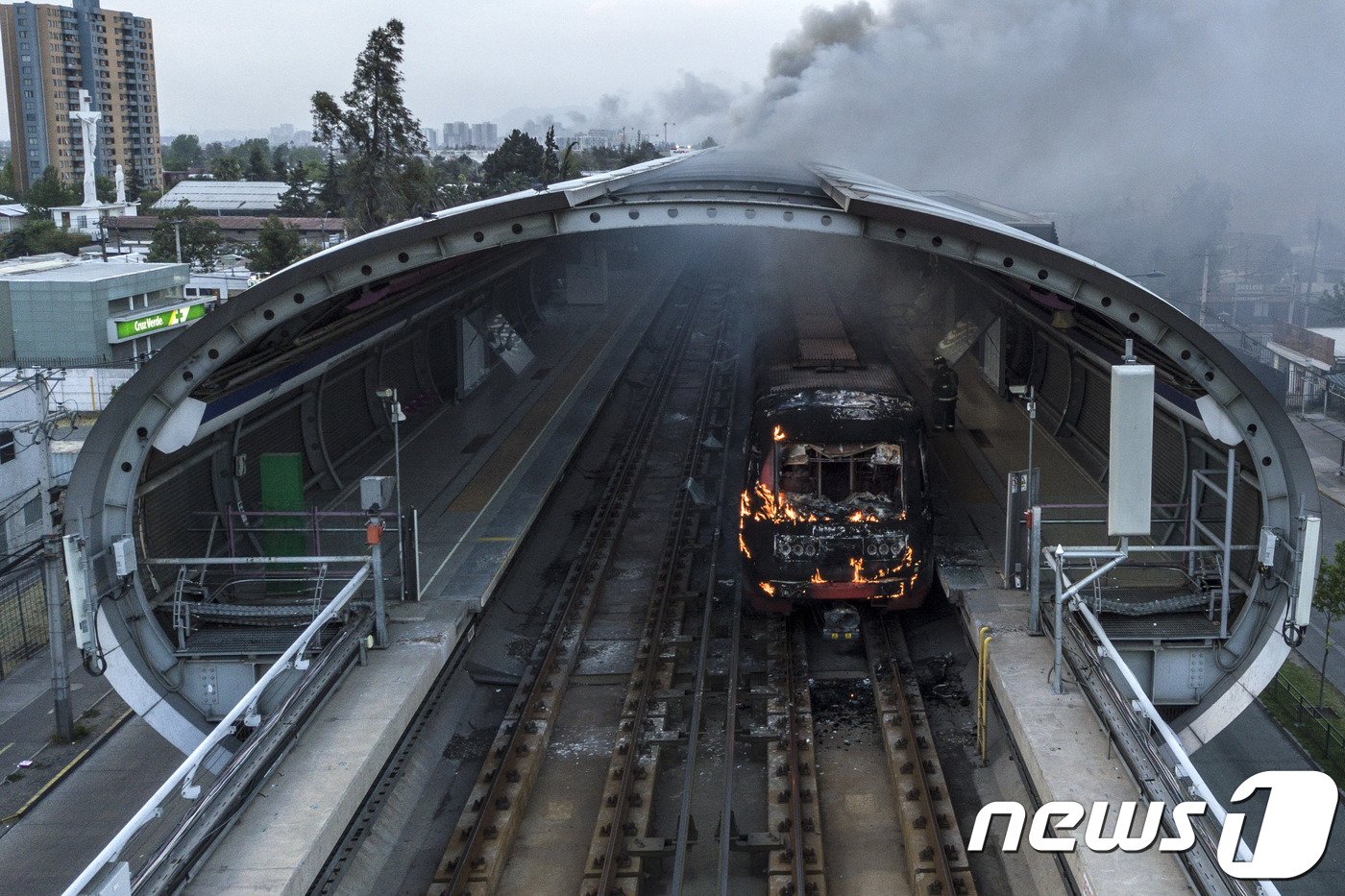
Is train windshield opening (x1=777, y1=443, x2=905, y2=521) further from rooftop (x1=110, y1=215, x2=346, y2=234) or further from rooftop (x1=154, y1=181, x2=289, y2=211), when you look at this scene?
rooftop (x1=154, y1=181, x2=289, y2=211)

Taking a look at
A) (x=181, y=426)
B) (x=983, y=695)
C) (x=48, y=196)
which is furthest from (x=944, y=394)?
(x=48, y=196)

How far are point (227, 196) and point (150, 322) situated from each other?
5054 cm

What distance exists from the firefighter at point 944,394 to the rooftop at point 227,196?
74.9 meters

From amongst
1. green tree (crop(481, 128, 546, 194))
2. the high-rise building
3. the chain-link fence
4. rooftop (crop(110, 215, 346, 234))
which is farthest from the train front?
the high-rise building

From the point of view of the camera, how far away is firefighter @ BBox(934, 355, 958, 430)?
19219 mm

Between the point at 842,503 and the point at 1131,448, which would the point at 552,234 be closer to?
the point at 842,503

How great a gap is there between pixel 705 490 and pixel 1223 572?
9.59 meters

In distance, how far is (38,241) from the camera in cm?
6431

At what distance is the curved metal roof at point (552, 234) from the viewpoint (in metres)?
11.1

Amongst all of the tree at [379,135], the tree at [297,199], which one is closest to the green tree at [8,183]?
the tree at [297,199]

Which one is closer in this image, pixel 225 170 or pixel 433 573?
pixel 433 573

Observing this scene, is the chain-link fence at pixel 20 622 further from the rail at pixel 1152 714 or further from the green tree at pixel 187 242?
the green tree at pixel 187 242

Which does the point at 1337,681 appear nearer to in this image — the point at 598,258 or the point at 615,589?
the point at 615,589

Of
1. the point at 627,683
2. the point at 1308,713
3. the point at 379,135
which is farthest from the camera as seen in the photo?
the point at 379,135
